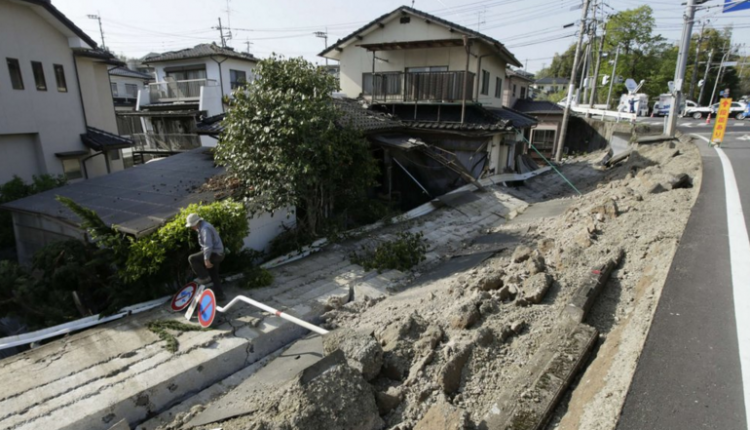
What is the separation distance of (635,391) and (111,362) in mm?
6098

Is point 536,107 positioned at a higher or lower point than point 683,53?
lower

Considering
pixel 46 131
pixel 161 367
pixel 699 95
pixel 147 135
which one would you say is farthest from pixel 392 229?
pixel 699 95

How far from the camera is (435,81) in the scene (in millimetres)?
16156

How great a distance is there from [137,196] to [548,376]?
30.4ft

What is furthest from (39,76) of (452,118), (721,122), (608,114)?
(608,114)

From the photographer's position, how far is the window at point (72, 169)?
15500mm

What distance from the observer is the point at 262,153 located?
8.74 metres

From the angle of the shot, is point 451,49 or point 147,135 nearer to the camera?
point 451,49

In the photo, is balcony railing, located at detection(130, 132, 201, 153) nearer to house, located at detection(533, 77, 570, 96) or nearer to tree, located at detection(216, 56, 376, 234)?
tree, located at detection(216, 56, 376, 234)

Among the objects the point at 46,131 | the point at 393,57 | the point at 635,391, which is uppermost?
the point at 393,57

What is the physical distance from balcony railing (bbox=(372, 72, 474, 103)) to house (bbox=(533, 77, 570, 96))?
44491 mm

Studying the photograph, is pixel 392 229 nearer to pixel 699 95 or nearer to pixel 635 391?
pixel 635 391

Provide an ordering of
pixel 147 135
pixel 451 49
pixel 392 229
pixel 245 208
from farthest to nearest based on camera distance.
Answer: pixel 147 135 < pixel 451 49 < pixel 392 229 < pixel 245 208

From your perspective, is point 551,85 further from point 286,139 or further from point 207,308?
point 207,308
